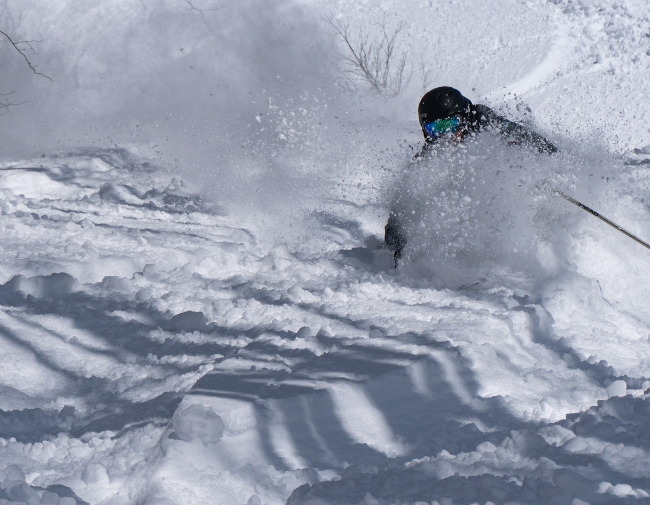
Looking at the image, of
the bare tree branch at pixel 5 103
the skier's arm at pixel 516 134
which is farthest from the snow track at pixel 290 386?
the bare tree branch at pixel 5 103

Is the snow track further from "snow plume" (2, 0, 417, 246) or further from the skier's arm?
"snow plume" (2, 0, 417, 246)

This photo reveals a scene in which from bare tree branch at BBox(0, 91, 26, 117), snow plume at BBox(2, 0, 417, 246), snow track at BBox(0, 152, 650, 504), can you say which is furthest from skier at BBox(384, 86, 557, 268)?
bare tree branch at BBox(0, 91, 26, 117)

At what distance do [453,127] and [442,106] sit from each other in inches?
10.2

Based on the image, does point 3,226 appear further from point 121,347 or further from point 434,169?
point 434,169

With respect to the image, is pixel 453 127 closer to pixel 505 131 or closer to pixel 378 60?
pixel 505 131

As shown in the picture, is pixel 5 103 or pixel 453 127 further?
pixel 5 103

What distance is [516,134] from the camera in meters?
4.30

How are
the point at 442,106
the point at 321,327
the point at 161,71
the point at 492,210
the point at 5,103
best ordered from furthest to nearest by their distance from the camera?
1. the point at 161,71
2. the point at 5,103
3. the point at 442,106
4. the point at 492,210
5. the point at 321,327

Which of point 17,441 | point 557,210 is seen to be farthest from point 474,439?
point 557,210

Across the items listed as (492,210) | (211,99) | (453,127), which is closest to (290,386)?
(492,210)

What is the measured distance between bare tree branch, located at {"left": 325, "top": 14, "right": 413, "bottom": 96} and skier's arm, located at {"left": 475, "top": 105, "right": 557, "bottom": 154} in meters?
6.97

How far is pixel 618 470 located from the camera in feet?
5.13

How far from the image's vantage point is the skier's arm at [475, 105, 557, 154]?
419 centimetres

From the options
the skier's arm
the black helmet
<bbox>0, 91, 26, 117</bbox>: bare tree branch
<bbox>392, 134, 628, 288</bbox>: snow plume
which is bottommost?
<bbox>392, 134, 628, 288</bbox>: snow plume
